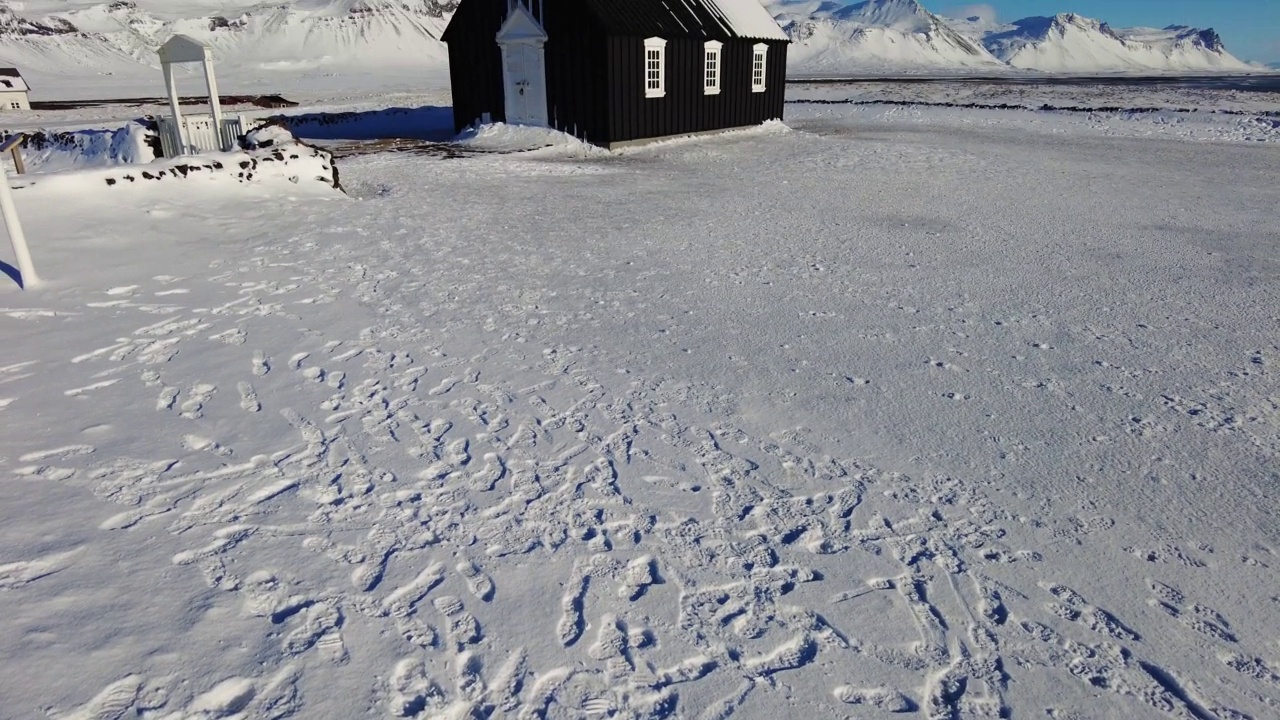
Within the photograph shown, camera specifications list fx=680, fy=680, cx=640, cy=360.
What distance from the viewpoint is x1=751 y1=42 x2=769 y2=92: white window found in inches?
904

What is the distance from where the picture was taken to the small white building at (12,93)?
38.8 metres

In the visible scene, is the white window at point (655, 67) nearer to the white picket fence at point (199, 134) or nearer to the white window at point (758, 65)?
the white window at point (758, 65)

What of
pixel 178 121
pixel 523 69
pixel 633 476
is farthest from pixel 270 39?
pixel 633 476

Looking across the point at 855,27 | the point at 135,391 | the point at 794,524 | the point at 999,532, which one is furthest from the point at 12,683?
the point at 855,27

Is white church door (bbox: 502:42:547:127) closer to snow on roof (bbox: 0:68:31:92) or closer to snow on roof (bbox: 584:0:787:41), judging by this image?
snow on roof (bbox: 584:0:787:41)

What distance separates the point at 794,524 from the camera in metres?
3.80

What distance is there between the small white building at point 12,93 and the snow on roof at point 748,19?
41.2 meters

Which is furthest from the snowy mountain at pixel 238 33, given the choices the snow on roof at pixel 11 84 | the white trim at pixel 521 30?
the white trim at pixel 521 30

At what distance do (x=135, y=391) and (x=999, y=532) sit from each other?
6.06 meters

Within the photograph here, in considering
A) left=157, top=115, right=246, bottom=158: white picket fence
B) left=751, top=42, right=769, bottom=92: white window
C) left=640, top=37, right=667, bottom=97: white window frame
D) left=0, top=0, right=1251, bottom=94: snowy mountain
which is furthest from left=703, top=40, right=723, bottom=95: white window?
left=0, top=0, right=1251, bottom=94: snowy mountain

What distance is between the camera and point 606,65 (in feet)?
58.7

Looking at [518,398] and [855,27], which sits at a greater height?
[855,27]

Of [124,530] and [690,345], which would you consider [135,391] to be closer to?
[124,530]

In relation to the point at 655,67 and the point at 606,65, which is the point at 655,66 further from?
the point at 606,65
